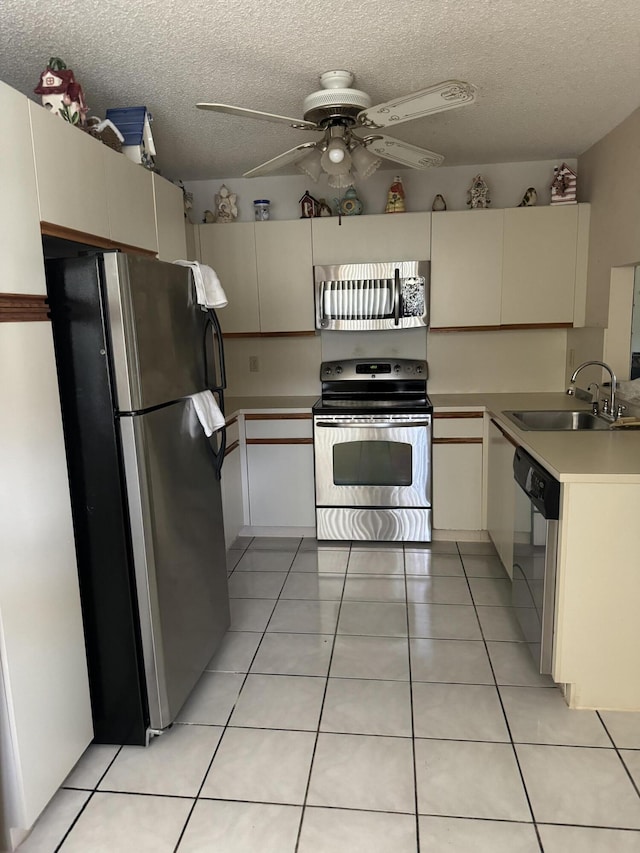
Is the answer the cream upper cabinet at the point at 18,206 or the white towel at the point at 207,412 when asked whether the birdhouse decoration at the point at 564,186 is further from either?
the cream upper cabinet at the point at 18,206

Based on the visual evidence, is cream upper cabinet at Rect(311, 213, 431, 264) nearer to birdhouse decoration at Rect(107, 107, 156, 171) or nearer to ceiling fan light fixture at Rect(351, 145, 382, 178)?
ceiling fan light fixture at Rect(351, 145, 382, 178)

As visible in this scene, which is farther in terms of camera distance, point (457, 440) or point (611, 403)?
point (457, 440)

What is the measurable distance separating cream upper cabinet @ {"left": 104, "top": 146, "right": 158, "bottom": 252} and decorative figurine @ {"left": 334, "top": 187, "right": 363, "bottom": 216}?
1671 millimetres

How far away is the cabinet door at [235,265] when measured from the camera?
12.6ft

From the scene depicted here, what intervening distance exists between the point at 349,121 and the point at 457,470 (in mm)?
2098

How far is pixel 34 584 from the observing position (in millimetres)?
1624

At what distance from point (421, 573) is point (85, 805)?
2.00 metres

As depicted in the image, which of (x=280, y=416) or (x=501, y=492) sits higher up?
(x=280, y=416)

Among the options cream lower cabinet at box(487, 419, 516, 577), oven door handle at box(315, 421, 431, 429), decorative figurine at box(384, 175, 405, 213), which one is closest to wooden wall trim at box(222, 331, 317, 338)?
oven door handle at box(315, 421, 431, 429)

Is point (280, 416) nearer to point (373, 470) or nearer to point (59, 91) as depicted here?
point (373, 470)

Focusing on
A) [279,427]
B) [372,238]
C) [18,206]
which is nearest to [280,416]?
[279,427]

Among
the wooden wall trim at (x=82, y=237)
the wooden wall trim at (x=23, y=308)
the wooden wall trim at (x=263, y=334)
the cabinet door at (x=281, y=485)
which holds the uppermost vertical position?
the wooden wall trim at (x=82, y=237)

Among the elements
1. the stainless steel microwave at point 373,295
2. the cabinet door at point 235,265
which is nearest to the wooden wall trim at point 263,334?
the cabinet door at point 235,265

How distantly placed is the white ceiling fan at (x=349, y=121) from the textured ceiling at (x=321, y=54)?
132mm
